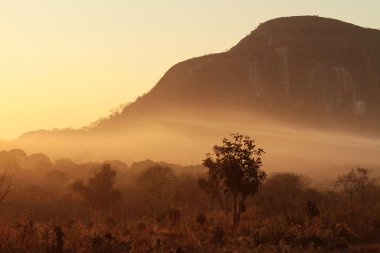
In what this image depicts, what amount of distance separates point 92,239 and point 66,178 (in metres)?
85.0

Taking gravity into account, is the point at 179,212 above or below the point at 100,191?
above

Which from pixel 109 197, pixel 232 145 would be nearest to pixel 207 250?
pixel 232 145

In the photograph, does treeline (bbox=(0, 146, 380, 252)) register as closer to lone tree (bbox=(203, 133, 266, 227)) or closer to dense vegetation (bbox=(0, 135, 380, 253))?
dense vegetation (bbox=(0, 135, 380, 253))

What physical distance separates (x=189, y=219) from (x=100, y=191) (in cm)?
3260

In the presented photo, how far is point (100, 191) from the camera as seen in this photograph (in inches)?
2598

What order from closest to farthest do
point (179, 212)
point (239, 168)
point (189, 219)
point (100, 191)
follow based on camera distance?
point (239, 168) < point (189, 219) < point (179, 212) < point (100, 191)

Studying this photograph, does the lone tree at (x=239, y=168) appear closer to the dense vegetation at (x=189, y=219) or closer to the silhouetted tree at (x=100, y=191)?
the dense vegetation at (x=189, y=219)

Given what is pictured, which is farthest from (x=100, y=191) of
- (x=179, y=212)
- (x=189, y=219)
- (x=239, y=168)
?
(x=239, y=168)

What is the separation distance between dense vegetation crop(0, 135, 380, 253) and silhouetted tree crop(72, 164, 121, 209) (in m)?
0.13

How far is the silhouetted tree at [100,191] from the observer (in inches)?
2571

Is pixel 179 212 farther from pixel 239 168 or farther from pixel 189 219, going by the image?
pixel 239 168

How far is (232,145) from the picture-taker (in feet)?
123

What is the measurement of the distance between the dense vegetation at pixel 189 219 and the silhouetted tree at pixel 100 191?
0.13 meters

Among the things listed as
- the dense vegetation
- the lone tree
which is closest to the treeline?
the dense vegetation
